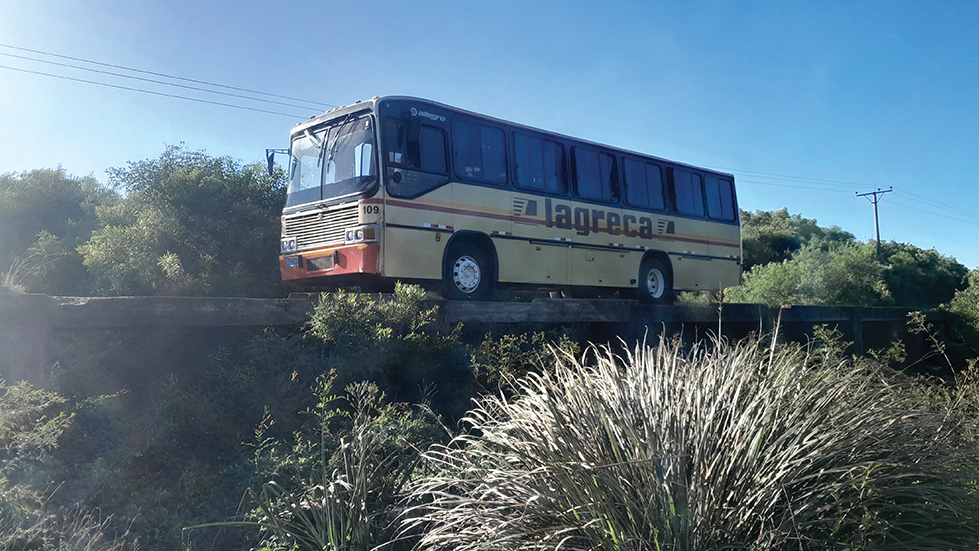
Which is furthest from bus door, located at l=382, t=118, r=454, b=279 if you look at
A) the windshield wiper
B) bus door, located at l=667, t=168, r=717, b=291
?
bus door, located at l=667, t=168, r=717, b=291

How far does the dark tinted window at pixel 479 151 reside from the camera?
32.4ft

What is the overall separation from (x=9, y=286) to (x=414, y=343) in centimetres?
365

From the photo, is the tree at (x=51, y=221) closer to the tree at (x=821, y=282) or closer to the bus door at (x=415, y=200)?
the bus door at (x=415, y=200)

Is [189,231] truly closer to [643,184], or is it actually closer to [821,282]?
[643,184]

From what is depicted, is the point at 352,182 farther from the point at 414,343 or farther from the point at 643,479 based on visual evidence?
the point at 643,479

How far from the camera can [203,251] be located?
45.7ft

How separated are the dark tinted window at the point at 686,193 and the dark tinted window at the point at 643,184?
1.45 ft

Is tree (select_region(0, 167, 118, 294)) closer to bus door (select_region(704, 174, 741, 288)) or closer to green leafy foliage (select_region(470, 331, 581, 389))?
green leafy foliage (select_region(470, 331, 581, 389))

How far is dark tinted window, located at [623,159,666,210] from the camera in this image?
12.7 m

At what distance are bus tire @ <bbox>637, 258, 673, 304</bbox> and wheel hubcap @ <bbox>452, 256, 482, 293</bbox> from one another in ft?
13.5

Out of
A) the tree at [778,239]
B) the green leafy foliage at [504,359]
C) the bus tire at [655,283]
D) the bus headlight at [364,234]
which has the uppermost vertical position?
the tree at [778,239]

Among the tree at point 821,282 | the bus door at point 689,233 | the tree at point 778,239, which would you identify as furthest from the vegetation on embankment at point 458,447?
the tree at point 778,239

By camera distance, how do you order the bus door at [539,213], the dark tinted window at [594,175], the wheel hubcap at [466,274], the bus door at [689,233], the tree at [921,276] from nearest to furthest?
the wheel hubcap at [466,274]
the bus door at [539,213]
the dark tinted window at [594,175]
the bus door at [689,233]
the tree at [921,276]

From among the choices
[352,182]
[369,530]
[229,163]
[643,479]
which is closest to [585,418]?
[643,479]
